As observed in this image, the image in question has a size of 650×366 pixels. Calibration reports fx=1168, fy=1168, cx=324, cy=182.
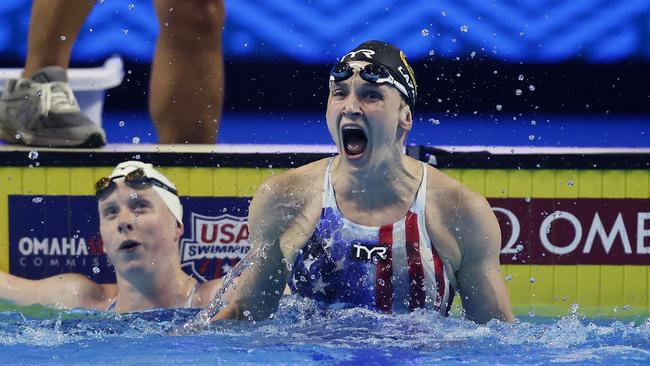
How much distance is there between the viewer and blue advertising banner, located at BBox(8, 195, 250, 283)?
482 centimetres

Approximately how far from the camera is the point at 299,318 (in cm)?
363

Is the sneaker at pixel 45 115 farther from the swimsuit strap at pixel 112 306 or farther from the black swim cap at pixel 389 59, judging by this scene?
the black swim cap at pixel 389 59

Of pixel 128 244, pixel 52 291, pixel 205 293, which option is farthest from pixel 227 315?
pixel 52 291

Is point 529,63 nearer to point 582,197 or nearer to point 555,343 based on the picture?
point 582,197

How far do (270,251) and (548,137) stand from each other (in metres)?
2.50

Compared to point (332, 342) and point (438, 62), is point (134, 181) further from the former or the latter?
point (438, 62)

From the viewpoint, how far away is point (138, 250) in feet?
15.0

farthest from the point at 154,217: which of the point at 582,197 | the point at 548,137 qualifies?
the point at 548,137

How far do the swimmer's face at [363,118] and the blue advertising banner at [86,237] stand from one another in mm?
1474

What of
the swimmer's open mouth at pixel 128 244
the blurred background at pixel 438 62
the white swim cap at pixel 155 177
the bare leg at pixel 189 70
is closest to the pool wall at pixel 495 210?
the white swim cap at pixel 155 177

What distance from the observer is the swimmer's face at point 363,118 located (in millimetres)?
3377

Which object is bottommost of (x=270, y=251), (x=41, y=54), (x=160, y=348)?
(x=160, y=348)

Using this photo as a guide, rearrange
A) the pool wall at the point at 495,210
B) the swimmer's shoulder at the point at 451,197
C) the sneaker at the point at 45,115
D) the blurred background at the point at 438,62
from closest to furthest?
the swimmer's shoulder at the point at 451,197 < the pool wall at the point at 495,210 < the sneaker at the point at 45,115 < the blurred background at the point at 438,62

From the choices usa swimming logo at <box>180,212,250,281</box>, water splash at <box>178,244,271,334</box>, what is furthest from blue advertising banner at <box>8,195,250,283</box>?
water splash at <box>178,244,271,334</box>
